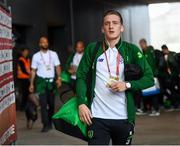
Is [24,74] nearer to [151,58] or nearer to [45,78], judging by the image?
[151,58]

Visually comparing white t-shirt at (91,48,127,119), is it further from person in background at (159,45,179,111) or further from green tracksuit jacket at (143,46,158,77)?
person in background at (159,45,179,111)

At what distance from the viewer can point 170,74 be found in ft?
47.3

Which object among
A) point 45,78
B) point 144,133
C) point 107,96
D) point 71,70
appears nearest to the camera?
point 107,96

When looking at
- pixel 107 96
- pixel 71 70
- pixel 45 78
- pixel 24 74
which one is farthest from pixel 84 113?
pixel 24 74

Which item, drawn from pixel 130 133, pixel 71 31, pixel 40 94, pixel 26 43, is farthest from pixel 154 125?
pixel 71 31

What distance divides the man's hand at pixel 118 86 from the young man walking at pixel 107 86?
0.22 feet

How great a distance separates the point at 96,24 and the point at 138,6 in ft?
29.2

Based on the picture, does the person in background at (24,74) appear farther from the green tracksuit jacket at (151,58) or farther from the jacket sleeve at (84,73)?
the jacket sleeve at (84,73)

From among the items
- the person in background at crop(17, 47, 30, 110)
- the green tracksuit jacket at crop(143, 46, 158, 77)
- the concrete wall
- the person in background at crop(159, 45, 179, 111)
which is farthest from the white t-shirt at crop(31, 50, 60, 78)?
the concrete wall

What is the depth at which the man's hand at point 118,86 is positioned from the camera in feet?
15.0

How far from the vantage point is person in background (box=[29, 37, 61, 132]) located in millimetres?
10817

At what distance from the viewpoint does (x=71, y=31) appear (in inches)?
902

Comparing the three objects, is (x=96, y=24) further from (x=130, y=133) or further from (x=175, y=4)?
(x=130, y=133)

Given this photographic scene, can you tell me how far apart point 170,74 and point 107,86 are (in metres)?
9.93
